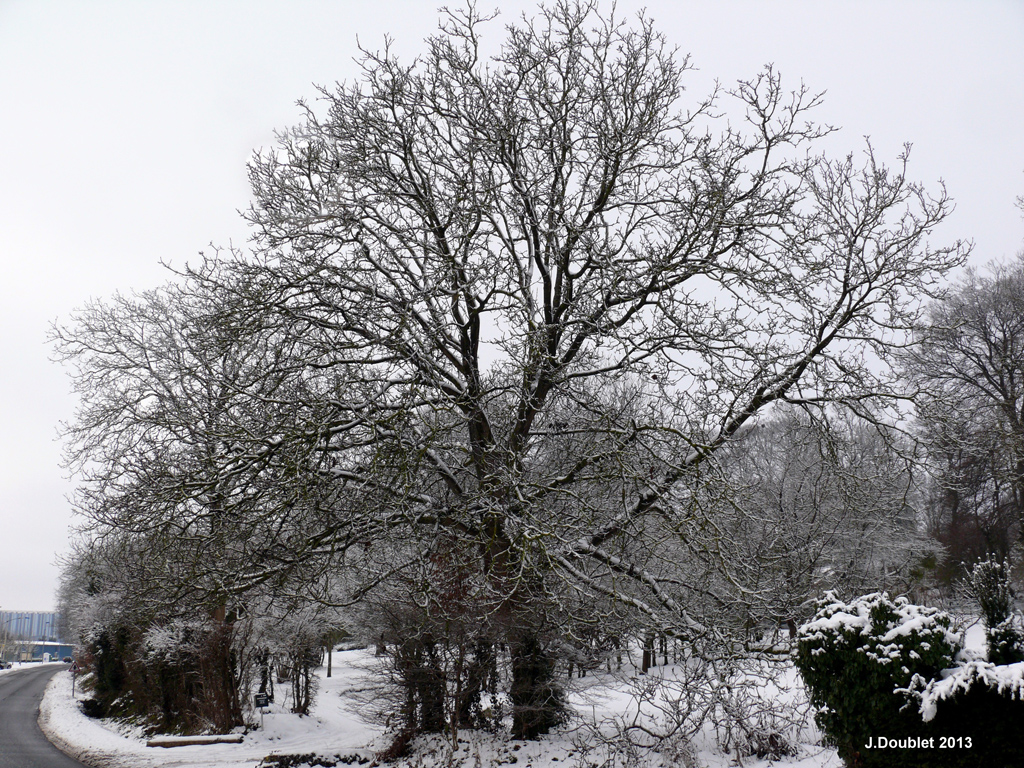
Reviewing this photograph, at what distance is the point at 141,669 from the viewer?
19.6 m

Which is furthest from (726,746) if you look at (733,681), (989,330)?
(989,330)

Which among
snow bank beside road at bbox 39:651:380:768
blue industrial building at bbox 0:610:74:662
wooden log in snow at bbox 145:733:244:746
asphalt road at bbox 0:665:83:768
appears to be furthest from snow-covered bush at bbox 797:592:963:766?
blue industrial building at bbox 0:610:74:662

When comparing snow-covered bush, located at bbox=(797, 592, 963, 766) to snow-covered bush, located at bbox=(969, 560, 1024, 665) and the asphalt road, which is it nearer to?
snow-covered bush, located at bbox=(969, 560, 1024, 665)

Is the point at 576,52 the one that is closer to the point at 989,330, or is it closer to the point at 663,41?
the point at 663,41

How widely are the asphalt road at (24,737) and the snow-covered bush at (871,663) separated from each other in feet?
45.5

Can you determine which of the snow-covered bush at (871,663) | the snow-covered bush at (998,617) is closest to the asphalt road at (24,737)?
the snow-covered bush at (871,663)

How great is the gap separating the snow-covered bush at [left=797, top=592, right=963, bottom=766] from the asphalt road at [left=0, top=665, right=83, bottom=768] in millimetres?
13869

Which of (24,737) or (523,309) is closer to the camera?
(523,309)

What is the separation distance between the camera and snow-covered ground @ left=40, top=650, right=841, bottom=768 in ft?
29.1

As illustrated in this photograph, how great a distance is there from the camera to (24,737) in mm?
18000

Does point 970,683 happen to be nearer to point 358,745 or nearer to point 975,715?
point 975,715

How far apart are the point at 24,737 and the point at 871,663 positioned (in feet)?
69.8

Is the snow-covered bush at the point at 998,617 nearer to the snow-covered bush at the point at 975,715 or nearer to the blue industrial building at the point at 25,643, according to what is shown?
the snow-covered bush at the point at 975,715

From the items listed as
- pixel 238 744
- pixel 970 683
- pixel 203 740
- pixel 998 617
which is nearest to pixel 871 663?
pixel 970 683
